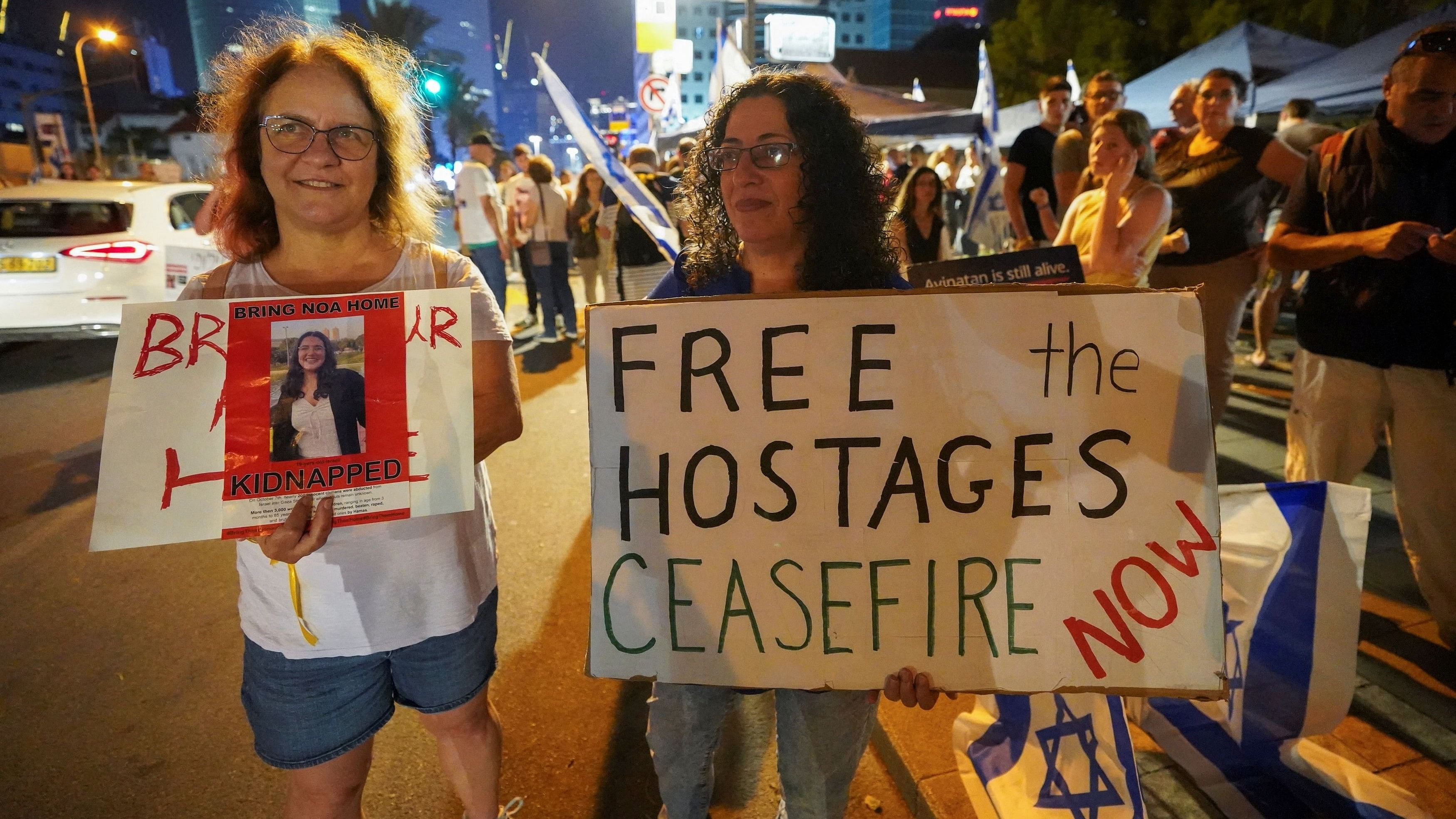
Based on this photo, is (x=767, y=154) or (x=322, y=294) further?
(x=767, y=154)

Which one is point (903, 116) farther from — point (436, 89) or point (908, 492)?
point (908, 492)

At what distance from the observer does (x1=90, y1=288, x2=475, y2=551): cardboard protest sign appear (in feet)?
4.12

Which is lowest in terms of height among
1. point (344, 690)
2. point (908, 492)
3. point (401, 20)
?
point (344, 690)

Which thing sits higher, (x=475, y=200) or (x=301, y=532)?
(x=475, y=200)

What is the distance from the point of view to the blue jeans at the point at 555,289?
26.1 ft

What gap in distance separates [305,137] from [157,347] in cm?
48

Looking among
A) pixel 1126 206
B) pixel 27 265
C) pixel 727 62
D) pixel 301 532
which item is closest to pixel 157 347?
pixel 301 532

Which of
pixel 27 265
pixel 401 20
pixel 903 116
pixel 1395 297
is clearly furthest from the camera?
pixel 401 20

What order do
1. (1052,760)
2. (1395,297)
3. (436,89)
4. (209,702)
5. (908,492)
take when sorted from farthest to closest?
(436,89)
(209,702)
(1395,297)
(1052,760)
(908,492)

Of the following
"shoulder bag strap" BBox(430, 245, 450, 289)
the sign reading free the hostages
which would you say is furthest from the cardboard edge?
"shoulder bag strap" BBox(430, 245, 450, 289)

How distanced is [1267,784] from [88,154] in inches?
2228

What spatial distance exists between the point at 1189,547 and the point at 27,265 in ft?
28.4

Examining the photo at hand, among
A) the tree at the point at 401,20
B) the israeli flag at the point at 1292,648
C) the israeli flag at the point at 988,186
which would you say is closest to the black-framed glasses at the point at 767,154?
the israeli flag at the point at 1292,648

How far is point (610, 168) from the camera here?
323 centimetres
